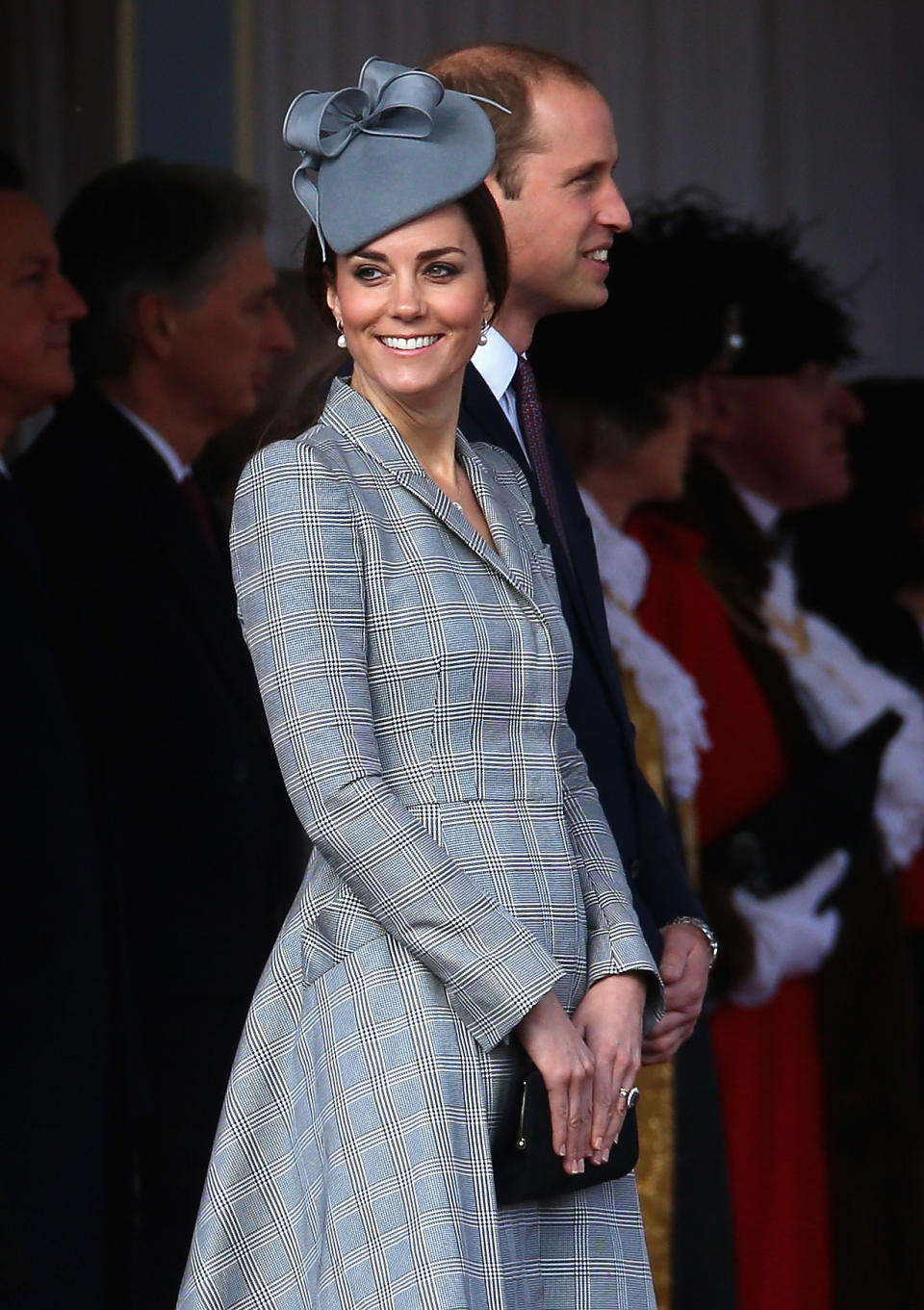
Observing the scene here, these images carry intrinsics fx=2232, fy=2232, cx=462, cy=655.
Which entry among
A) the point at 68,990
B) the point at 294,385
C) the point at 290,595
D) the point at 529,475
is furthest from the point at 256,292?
the point at 290,595

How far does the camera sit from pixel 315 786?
1.85 metres

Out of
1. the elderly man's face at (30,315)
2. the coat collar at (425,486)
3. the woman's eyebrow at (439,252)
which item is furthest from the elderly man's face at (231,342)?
the woman's eyebrow at (439,252)

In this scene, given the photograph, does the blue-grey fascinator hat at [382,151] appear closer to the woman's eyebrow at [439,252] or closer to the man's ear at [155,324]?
the woman's eyebrow at [439,252]

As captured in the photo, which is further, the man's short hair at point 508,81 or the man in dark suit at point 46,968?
the man in dark suit at point 46,968

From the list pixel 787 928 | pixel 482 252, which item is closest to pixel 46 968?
pixel 787 928

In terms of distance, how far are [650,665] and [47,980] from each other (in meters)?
0.94

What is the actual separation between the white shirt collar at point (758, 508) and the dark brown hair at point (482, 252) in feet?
5.62

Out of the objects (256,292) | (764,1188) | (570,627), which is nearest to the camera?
(570,627)

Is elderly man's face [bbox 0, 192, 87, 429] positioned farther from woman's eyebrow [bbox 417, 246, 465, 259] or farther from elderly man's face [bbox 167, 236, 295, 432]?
woman's eyebrow [bbox 417, 246, 465, 259]

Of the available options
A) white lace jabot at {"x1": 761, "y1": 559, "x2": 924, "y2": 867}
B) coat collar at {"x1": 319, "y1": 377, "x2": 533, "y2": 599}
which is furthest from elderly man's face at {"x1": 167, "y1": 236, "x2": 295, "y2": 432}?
coat collar at {"x1": 319, "y1": 377, "x2": 533, "y2": 599}

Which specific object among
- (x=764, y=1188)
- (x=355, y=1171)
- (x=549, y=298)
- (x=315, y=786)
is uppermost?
(x=549, y=298)

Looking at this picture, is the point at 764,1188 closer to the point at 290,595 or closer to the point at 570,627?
the point at 570,627

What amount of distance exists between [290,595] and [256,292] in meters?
1.87

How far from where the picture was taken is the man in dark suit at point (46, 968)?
2949mm
